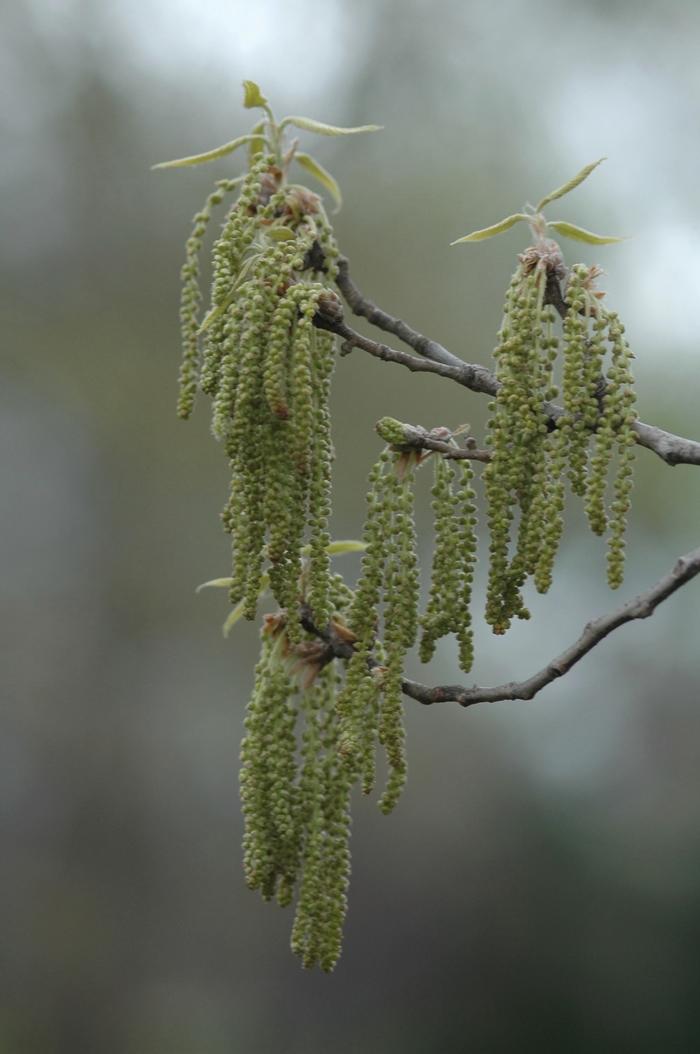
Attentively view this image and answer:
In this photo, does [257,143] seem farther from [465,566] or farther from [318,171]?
[465,566]

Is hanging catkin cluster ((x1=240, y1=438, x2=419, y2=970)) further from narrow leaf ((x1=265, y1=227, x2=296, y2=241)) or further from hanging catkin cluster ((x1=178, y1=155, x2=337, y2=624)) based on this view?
narrow leaf ((x1=265, y1=227, x2=296, y2=241))

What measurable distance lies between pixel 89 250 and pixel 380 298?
6.46 ft

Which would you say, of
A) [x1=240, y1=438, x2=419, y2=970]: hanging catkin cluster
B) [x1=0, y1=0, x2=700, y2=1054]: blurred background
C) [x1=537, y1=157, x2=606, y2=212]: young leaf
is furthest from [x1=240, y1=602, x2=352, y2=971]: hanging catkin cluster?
[x1=0, y1=0, x2=700, y2=1054]: blurred background

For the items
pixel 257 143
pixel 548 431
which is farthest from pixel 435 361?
pixel 257 143

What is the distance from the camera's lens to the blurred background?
7.07 m

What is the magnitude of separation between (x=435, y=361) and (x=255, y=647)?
20.1 feet

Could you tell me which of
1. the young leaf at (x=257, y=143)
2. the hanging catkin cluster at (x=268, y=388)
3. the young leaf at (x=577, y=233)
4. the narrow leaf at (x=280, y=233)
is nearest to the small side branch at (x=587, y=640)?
the hanging catkin cluster at (x=268, y=388)

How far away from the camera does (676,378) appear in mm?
7129

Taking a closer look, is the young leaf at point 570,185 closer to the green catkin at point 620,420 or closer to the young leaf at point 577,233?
the young leaf at point 577,233

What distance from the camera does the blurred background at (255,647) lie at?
707 centimetres

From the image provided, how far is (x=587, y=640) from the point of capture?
1.34 metres

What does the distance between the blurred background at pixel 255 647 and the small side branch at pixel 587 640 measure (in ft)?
16.9

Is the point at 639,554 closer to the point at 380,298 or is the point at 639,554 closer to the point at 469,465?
the point at 380,298

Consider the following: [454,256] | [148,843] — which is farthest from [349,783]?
[454,256]
